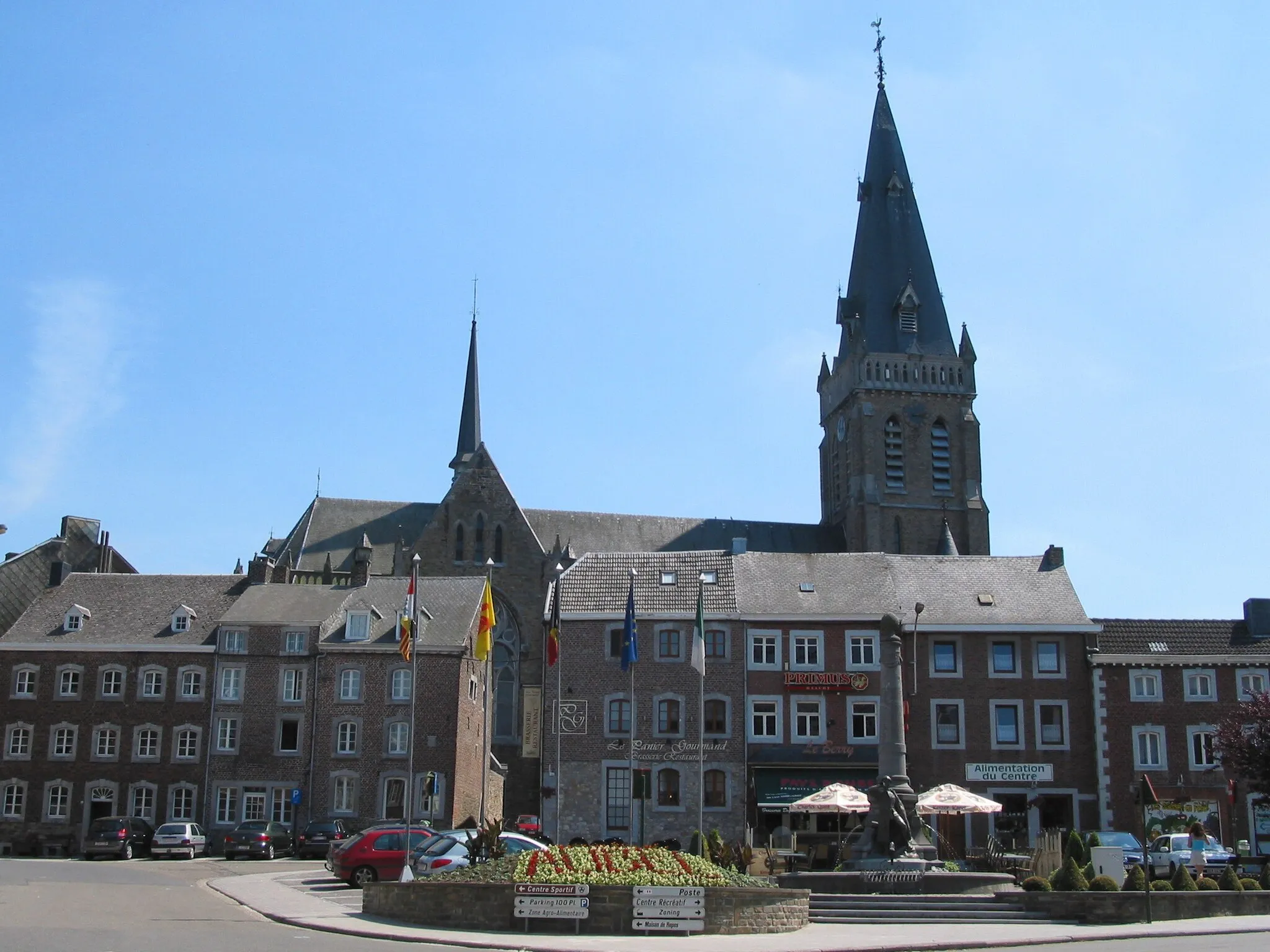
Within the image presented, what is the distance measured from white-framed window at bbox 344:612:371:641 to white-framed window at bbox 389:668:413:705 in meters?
1.63

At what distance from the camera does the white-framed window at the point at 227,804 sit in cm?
4438

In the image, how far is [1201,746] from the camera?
41.1 meters

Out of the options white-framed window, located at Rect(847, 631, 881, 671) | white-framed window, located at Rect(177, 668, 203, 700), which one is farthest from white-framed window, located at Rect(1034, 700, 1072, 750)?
white-framed window, located at Rect(177, 668, 203, 700)

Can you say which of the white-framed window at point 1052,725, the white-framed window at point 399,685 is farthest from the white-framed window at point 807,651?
the white-framed window at point 399,685

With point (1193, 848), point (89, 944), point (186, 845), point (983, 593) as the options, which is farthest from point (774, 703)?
point (89, 944)

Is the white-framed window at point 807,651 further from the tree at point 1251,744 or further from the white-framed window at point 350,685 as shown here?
the white-framed window at point 350,685

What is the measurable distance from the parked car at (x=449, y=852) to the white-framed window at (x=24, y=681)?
2550 cm

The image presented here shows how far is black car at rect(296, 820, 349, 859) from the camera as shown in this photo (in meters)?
39.1

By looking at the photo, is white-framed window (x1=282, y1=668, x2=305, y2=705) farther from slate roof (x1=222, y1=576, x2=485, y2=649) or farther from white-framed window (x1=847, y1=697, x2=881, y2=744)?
white-framed window (x1=847, y1=697, x2=881, y2=744)

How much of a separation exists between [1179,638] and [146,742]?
3342 centimetres

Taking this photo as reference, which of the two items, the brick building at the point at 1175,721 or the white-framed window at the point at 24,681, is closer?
the brick building at the point at 1175,721

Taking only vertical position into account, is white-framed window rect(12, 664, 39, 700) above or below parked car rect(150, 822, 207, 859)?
above

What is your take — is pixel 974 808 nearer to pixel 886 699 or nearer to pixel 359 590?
pixel 886 699

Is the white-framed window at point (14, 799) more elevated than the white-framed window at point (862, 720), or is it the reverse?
the white-framed window at point (862, 720)
